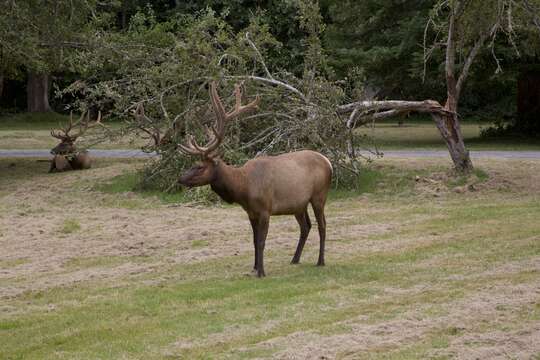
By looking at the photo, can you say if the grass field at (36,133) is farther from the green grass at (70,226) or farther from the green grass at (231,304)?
the green grass at (231,304)

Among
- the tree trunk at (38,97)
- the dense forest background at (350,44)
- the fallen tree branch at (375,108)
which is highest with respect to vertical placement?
the dense forest background at (350,44)

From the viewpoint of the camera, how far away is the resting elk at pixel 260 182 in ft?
35.9

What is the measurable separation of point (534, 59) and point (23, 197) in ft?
48.3

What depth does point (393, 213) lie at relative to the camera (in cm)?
1590

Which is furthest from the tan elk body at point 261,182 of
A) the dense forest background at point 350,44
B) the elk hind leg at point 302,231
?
the dense forest background at point 350,44

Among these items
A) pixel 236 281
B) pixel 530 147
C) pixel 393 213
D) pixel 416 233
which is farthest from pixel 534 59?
pixel 236 281

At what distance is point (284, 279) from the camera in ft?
35.2

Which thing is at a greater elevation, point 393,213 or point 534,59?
point 534,59

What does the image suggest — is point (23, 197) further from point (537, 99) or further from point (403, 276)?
point (537, 99)

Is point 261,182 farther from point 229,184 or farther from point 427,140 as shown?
point 427,140

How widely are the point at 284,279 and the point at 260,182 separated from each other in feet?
3.85

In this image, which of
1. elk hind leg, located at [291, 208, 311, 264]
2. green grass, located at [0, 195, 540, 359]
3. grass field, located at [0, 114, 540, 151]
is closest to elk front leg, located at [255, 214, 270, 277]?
Answer: green grass, located at [0, 195, 540, 359]

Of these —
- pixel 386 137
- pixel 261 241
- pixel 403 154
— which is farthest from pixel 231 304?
pixel 386 137

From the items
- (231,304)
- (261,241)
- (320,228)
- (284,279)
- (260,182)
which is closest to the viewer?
(231,304)
